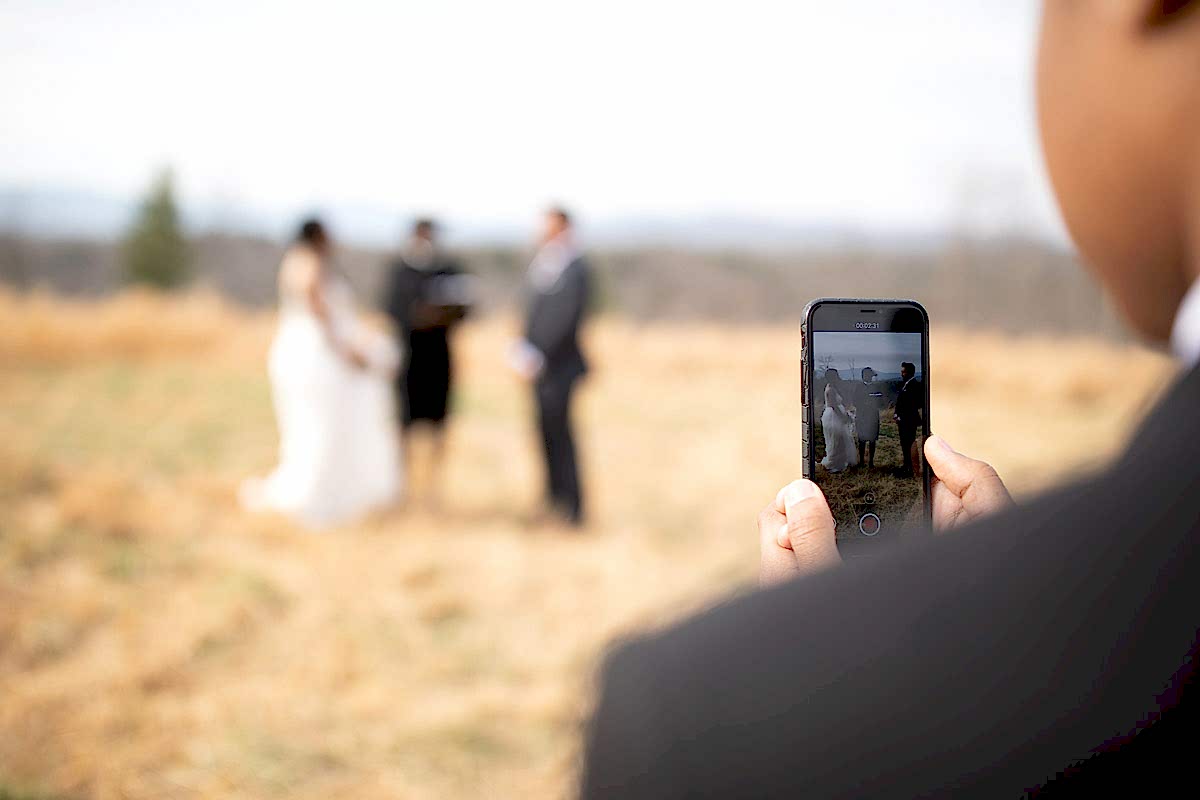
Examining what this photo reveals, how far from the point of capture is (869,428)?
3.33 feet

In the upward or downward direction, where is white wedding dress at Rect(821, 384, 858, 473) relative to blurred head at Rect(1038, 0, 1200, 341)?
downward

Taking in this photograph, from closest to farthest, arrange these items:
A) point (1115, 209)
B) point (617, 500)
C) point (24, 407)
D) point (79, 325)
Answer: point (1115, 209)
point (617, 500)
point (24, 407)
point (79, 325)

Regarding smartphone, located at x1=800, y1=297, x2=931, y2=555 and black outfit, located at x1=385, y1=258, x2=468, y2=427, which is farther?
black outfit, located at x1=385, y1=258, x2=468, y2=427

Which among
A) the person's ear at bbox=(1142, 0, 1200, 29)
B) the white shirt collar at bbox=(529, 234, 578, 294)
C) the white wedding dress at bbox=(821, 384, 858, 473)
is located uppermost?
the person's ear at bbox=(1142, 0, 1200, 29)

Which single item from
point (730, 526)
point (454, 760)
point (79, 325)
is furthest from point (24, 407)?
point (454, 760)

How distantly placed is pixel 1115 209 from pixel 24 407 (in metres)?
13.2

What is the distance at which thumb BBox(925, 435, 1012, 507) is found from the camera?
2.69 feet

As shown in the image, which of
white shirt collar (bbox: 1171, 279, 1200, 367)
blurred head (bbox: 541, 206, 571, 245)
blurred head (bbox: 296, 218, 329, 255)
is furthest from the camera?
blurred head (bbox: 296, 218, 329, 255)

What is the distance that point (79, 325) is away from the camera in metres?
15.4

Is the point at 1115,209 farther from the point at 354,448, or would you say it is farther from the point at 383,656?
the point at 354,448

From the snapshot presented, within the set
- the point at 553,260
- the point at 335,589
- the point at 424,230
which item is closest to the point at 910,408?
the point at 335,589

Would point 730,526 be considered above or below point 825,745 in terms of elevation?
below

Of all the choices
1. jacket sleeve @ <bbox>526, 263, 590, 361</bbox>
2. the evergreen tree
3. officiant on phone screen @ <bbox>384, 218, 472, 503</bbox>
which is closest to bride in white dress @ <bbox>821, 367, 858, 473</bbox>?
jacket sleeve @ <bbox>526, 263, 590, 361</bbox>

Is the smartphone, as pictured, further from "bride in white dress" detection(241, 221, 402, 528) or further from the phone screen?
"bride in white dress" detection(241, 221, 402, 528)
